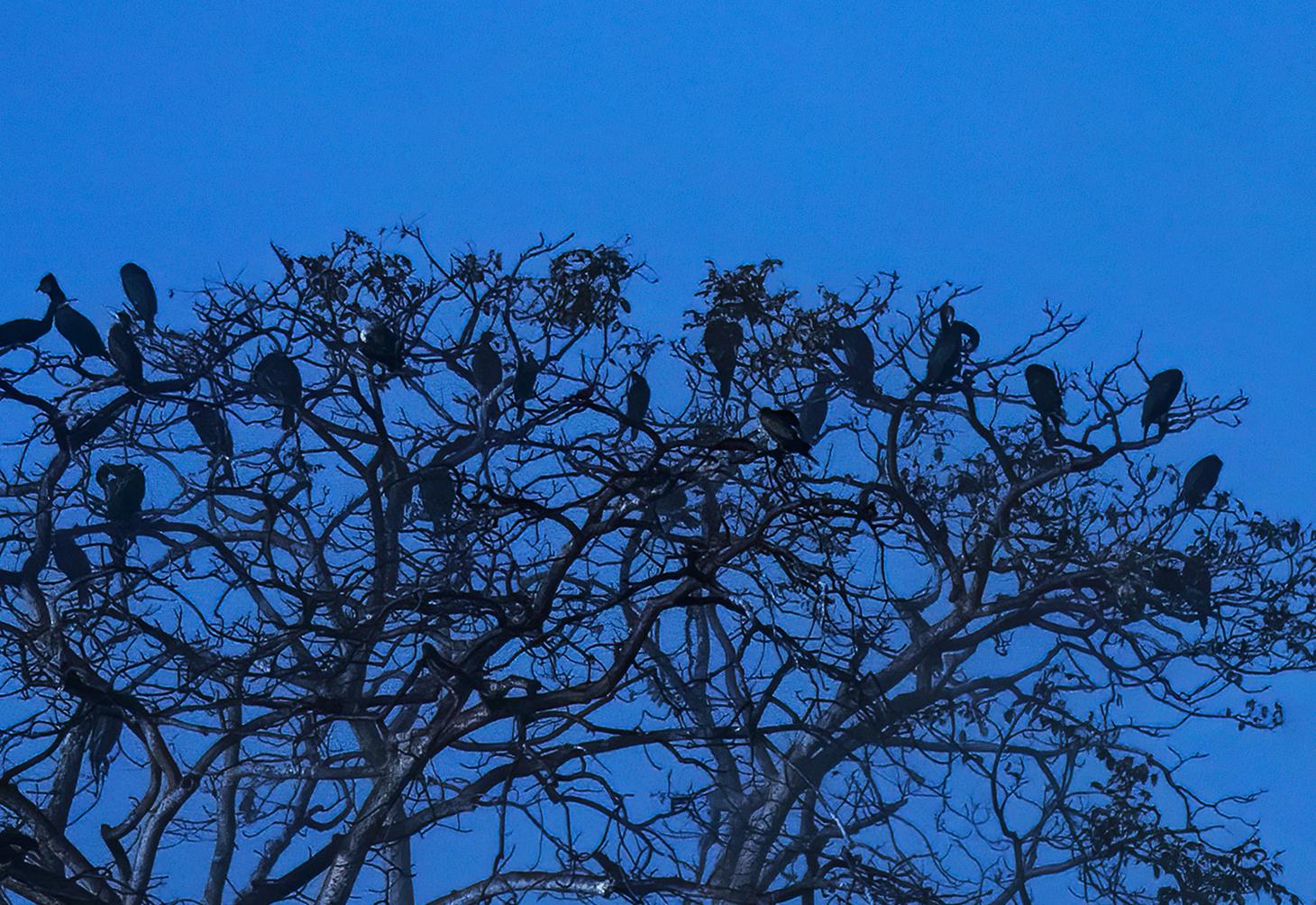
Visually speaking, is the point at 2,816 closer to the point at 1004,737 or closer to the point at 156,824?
the point at 156,824

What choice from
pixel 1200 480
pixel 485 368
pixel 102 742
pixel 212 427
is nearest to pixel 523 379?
pixel 485 368

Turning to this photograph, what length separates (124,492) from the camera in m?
4.98

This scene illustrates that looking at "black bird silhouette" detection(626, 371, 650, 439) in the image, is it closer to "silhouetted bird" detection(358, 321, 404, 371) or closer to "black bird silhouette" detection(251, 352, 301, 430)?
"silhouetted bird" detection(358, 321, 404, 371)

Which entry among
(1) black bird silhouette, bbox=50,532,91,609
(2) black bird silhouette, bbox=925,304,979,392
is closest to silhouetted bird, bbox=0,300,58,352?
(1) black bird silhouette, bbox=50,532,91,609

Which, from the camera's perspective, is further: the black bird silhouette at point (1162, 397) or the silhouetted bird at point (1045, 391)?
the silhouetted bird at point (1045, 391)

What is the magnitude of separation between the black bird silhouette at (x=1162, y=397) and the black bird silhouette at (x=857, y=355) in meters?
1.07

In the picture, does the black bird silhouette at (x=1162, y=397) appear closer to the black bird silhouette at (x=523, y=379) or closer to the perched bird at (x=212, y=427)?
the black bird silhouette at (x=523, y=379)

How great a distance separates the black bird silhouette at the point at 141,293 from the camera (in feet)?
18.3

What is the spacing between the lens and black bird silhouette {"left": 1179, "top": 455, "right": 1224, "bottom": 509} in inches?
220

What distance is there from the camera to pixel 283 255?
545 centimetres

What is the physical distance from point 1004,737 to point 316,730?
2.54 m

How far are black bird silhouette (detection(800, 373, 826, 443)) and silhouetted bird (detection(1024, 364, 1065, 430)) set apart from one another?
2.76 ft

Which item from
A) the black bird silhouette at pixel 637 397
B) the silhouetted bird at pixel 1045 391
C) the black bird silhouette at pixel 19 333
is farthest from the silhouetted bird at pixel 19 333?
the silhouetted bird at pixel 1045 391

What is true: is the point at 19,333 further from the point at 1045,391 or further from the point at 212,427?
the point at 1045,391
